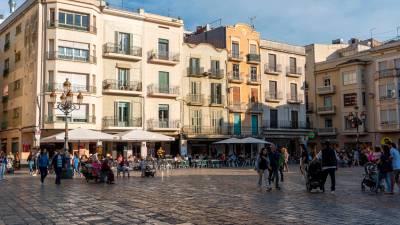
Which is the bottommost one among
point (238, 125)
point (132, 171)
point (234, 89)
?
point (132, 171)

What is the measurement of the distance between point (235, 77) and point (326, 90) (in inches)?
599

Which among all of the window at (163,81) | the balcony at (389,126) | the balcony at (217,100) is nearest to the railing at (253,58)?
the balcony at (217,100)

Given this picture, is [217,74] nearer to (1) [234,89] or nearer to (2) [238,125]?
(1) [234,89]

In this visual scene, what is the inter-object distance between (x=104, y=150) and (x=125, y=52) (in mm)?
8610

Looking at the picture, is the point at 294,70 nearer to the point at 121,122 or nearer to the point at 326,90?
the point at 326,90

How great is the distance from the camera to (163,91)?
44062 mm

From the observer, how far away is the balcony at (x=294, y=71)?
5384 centimetres

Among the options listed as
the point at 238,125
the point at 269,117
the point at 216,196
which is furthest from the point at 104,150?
the point at 216,196

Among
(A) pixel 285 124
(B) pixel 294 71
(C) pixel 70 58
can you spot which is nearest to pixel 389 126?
(A) pixel 285 124

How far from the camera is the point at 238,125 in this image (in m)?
49.2

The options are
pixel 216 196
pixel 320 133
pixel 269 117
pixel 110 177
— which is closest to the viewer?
pixel 216 196

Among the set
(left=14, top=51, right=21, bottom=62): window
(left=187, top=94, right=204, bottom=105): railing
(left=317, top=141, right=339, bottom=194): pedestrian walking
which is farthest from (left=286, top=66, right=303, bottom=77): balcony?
(left=317, top=141, right=339, bottom=194): pedestrian walking

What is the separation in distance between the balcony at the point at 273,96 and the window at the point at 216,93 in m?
6.22

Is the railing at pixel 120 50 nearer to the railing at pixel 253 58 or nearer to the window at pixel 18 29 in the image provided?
the window at pixel 18 29
